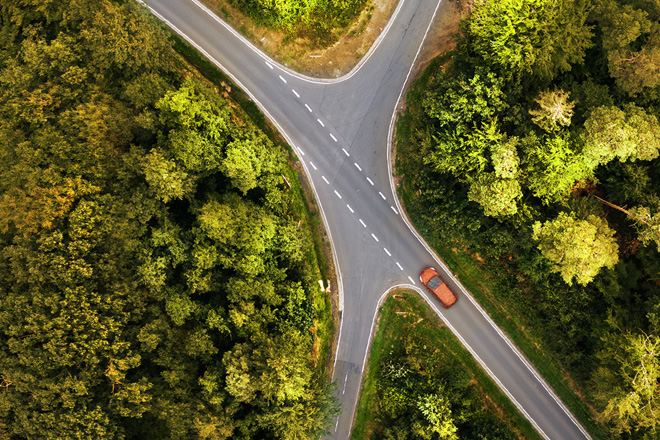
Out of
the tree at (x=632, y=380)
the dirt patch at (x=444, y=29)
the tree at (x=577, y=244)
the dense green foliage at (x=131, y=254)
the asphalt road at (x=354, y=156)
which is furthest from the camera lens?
the asphalt road at (x=354, y=156)

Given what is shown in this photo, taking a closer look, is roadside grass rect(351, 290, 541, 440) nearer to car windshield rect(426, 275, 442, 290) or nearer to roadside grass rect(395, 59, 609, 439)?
car windshield rect(426, 275, 442, 290)

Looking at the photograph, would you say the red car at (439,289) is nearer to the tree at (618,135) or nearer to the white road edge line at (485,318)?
the white road edge line at (485,318)

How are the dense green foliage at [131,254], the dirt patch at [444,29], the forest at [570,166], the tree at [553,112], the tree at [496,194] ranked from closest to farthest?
the dense green foliage at [131,254] < the tree at [553,112] < the forest at [570,166] < the tree at [496,194] < the dirt patch at [444,29]

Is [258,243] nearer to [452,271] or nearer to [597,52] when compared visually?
[452,271]

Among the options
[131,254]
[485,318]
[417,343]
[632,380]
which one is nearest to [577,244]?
[632,380]

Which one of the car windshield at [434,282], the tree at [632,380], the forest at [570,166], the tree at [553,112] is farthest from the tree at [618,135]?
the car windshield at [434,282]

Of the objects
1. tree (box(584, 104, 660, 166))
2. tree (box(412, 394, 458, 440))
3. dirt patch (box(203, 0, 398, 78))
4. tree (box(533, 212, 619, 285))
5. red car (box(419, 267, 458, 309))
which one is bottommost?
tree (box(412, 394, 458, 440))

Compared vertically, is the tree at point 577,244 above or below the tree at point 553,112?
below

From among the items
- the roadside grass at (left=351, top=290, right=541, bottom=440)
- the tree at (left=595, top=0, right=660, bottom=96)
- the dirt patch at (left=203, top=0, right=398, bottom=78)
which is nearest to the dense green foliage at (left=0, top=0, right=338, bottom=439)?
the roadside grass at (left=351, top=290, right=541, bottom=440)
